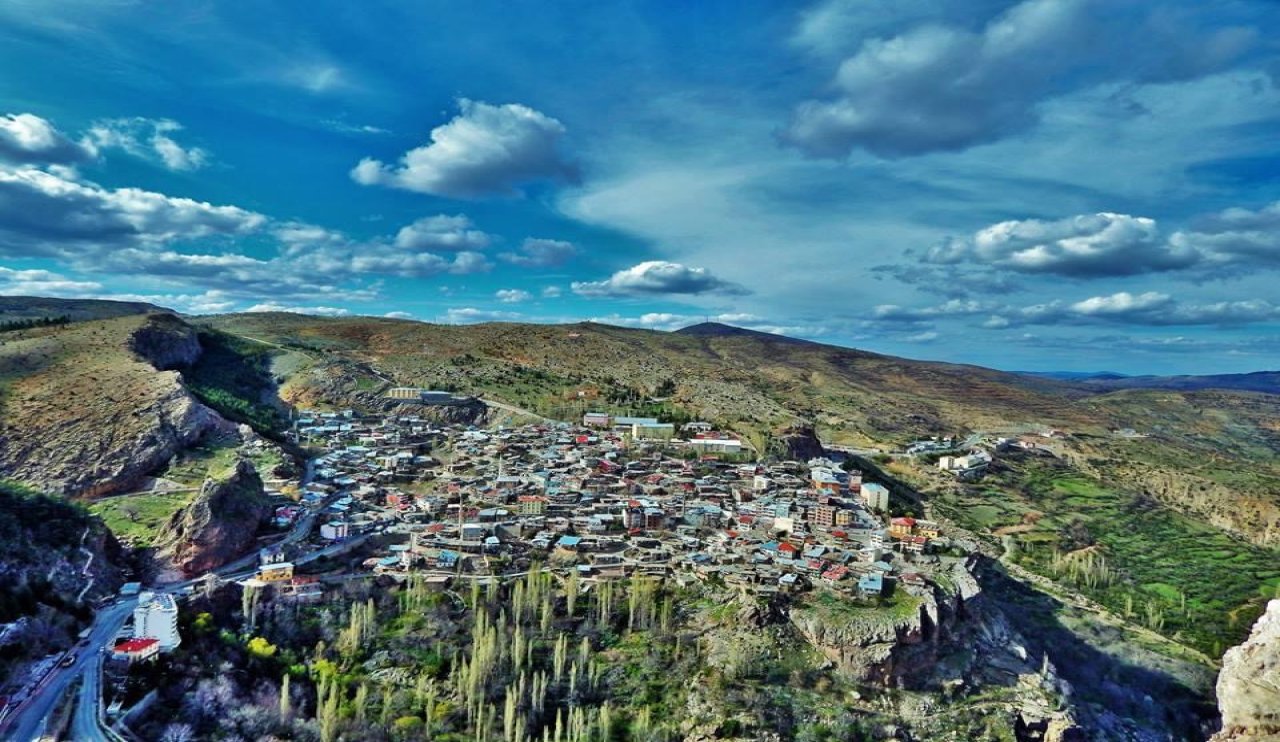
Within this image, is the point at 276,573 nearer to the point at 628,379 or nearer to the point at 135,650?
the point at 135,650

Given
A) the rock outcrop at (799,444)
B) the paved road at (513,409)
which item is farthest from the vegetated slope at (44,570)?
the rock outcrop at (799,444)

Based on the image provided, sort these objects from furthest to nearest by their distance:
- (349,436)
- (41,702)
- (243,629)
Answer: (349,436) < (243,629) < (41,702)

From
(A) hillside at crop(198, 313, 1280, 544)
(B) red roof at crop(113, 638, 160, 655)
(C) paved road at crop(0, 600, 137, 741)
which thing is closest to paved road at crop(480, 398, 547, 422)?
(A) hillside at crop(198, 313, 1280, 544)

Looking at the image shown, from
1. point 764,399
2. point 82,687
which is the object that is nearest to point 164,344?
point 82,687

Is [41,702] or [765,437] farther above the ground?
[765,437]

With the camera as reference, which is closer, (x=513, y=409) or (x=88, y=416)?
(x=88, y=416)

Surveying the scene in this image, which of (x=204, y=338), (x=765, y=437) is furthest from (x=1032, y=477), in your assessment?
(x=204, y=338)

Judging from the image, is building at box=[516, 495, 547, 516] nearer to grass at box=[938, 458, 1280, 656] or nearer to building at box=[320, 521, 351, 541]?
building at box=[320, 521, 351, 541]

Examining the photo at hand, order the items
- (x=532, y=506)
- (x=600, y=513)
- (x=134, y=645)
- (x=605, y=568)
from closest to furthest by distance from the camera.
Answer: (x=134, y=645) < (x=605, y=568) < (x=600, y=513) < (x=532, y=506)

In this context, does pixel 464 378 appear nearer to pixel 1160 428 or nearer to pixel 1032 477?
pixel 1032 477
